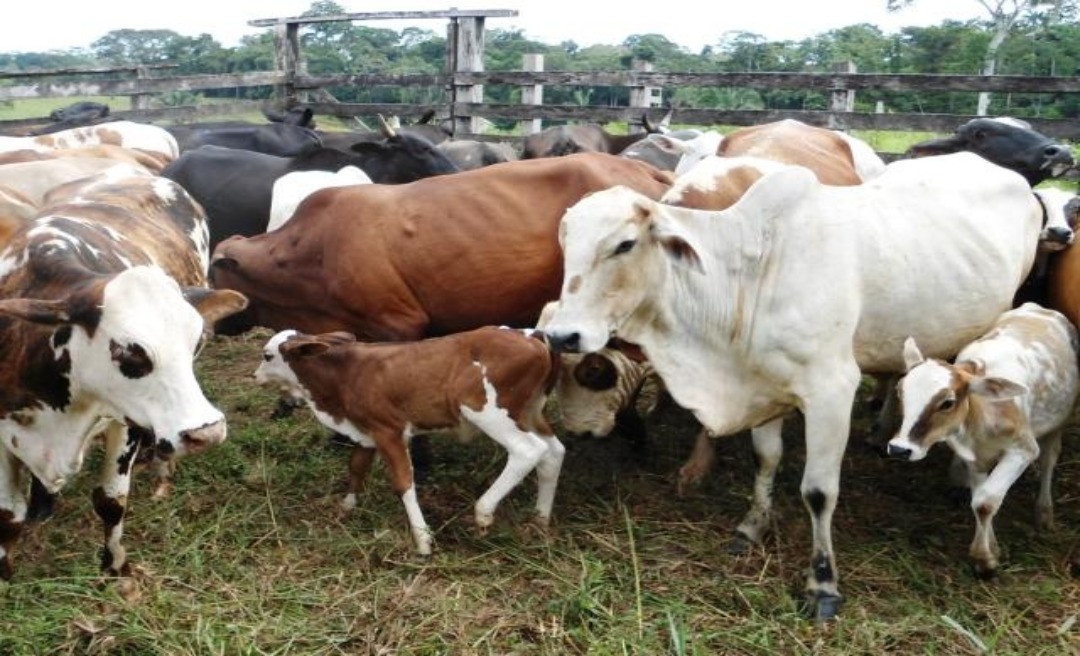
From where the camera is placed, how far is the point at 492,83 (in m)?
15.1

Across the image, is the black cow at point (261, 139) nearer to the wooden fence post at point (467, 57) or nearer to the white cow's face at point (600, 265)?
the wooden fence post at point (467, 57)

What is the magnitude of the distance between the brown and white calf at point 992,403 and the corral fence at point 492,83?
6.20 meters

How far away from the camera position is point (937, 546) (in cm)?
517

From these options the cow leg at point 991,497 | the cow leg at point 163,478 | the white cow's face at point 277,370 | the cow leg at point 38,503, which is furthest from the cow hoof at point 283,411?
the cow leg at point 991,497

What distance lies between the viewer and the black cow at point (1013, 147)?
23.3 feet

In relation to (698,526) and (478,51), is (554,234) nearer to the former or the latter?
(698,526)

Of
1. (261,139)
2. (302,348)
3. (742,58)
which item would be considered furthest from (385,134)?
(742,58)

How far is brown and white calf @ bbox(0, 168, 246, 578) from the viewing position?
12.5 ft

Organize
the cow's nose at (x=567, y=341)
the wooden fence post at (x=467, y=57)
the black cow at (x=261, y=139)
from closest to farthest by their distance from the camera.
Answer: the cow's nose at (x=567, y=341) < the black cow at (x=261, y=139) < the wooden fence post at (x=467, y=57)

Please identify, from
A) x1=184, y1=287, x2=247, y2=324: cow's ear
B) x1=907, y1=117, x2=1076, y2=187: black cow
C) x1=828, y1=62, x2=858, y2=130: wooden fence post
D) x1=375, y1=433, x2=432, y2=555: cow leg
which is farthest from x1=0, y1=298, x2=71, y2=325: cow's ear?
x1=828, y1=62, x2=858, y2=130: wooden fence post

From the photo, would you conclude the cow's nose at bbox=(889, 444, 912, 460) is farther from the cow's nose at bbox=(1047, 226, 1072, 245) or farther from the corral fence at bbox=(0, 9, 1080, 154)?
the corral fence at bbox=(0, 9, 1080, 154)

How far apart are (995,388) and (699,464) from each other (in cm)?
175

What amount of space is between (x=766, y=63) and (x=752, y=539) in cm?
2966

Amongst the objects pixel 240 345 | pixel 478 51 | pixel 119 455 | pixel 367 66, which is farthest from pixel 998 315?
pixel 367 66
